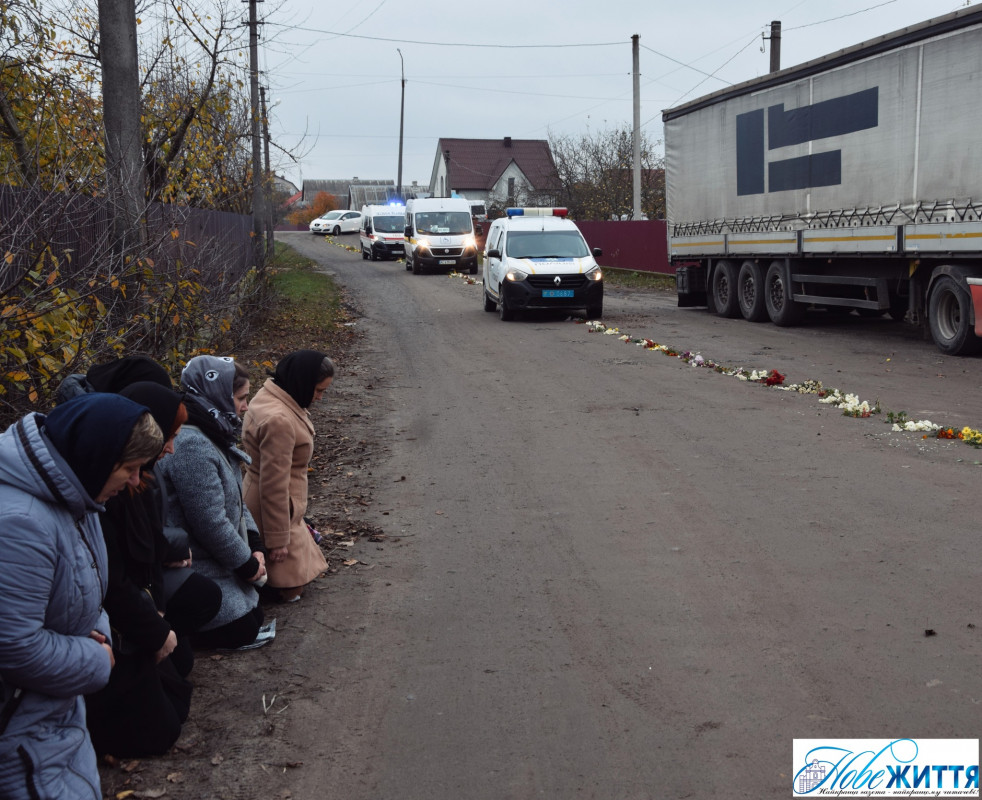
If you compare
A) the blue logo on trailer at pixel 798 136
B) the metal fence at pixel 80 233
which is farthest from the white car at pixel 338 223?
the metal fence at pixel 80 233

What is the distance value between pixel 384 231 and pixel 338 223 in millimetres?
28168

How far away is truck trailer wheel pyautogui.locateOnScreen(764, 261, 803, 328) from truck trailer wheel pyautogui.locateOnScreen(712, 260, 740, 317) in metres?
1.26

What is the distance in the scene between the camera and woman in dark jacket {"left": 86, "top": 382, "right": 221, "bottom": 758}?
153 inches

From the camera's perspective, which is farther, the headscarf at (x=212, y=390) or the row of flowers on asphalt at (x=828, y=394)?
the row of flowers on asphalt at (x=828, y=394)

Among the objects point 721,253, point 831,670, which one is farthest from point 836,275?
point 831,670

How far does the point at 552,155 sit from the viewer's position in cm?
6003

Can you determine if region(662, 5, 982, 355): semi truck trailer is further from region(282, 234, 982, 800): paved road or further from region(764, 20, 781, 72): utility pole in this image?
region(764, 20, 781, 72): utility pole

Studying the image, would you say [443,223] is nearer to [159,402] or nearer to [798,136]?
[798,136]

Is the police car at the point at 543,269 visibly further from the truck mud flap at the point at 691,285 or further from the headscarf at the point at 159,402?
the headscarf at the point at 159,402

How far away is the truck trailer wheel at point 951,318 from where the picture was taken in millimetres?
14352

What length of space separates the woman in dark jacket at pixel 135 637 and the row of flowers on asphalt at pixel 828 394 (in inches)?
280

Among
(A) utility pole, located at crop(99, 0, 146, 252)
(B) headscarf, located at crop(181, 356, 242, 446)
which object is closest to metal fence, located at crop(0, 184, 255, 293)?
(A) utility pole, located at crop(99, 0, 146, 252)

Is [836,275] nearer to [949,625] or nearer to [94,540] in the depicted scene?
[949,625]

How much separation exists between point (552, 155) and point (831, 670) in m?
57.6
